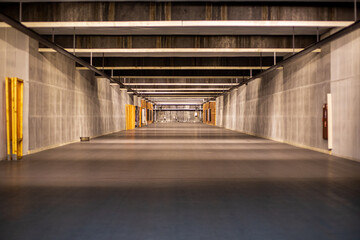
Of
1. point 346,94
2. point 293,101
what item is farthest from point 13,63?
point 293,101

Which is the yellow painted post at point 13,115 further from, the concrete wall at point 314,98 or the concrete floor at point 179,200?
the concrete wall at point 314,98

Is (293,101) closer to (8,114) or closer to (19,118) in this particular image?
(19,118)

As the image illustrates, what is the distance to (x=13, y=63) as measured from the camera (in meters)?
10.6

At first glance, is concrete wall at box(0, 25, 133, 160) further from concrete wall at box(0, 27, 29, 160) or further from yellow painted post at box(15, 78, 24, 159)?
yellow painted post at box(15, 78, 24, 159)

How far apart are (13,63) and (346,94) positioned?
404 inches

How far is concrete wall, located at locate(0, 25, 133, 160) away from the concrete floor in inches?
116

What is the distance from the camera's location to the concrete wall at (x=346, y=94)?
9.89 metres

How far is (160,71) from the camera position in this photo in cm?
2089

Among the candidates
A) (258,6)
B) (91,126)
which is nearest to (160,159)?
(258,6)

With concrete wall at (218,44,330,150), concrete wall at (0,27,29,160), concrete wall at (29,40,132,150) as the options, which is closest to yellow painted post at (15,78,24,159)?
concrete wall at (0,27,29,160)

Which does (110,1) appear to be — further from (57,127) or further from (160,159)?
(57,127)

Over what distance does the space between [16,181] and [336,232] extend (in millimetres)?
5969

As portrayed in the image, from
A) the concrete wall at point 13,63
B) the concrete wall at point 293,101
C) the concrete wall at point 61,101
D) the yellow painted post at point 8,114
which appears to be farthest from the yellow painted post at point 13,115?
the concrete wall at point 293,101

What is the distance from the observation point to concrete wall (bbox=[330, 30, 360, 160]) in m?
9.89
